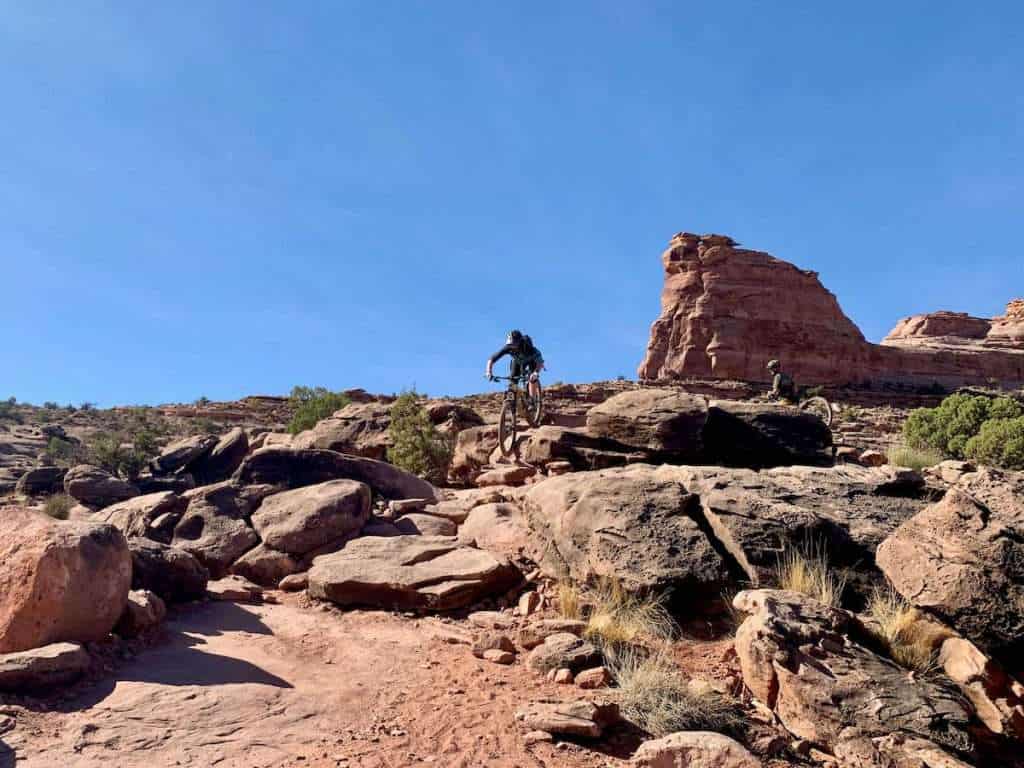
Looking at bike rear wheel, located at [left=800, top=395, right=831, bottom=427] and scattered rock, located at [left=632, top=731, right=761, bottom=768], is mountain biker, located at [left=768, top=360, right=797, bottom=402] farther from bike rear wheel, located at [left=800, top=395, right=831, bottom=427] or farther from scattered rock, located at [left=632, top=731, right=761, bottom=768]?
scattered rock, located at [left=632, top=731, right=761, bottom=768]

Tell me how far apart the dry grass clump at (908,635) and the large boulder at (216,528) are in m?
7.35

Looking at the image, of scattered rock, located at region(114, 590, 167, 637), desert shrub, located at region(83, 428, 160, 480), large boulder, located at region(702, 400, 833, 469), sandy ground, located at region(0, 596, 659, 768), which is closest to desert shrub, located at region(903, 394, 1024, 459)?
large boulder, located at region(702, 400, 833, 469)

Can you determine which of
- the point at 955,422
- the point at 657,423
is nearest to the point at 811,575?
the point at 657,423

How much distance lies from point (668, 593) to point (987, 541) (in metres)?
2.78

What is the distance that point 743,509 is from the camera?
7.87m

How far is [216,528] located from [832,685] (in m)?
7.62

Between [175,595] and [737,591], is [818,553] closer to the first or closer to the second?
[737,591]

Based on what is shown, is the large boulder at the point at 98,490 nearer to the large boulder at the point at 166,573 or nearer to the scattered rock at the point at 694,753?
the large boulder at the point at 166,573

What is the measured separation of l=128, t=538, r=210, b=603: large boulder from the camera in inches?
306

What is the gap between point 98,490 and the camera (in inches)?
571

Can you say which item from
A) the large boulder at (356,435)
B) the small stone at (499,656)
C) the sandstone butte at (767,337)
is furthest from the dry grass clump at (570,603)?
the sandstone butte at (767,337)

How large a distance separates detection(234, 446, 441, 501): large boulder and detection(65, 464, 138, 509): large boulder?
15.1 ft

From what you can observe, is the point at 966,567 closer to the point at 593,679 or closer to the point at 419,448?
the point at 593,679

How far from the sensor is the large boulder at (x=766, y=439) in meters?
10.6
